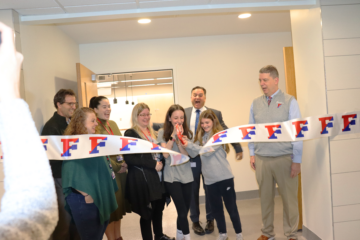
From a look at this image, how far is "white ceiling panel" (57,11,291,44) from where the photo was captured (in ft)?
14.3

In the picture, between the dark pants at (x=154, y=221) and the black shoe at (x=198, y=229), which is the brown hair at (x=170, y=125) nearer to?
the dark pants at (x=154, y=221)

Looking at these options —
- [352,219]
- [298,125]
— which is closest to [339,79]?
[298,125]

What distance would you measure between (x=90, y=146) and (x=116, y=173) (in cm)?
78

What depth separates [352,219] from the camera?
2.91 meters

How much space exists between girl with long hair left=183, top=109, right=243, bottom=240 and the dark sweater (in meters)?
1.27

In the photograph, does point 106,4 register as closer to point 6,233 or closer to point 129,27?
point 129,27

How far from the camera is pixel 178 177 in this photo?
113 inches

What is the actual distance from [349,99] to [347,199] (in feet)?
3.24

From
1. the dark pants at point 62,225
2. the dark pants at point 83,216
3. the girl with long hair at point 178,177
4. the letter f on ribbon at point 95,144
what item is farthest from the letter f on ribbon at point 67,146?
the girl with long hair at point 178,177

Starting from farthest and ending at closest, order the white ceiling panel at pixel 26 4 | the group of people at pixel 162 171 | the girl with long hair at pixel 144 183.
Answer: the girl with long hair at pixel 144 183 → the white ceiling panel at pixel 26 4 → the group of people at pixel 162 171

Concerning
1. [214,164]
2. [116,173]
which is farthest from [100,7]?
[214,164]

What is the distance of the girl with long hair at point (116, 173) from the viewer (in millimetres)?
3041

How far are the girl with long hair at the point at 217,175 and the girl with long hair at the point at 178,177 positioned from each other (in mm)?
160

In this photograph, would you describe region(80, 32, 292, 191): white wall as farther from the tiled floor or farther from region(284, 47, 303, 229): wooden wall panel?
region(284, 47, 303, 229): wooden wall panel
